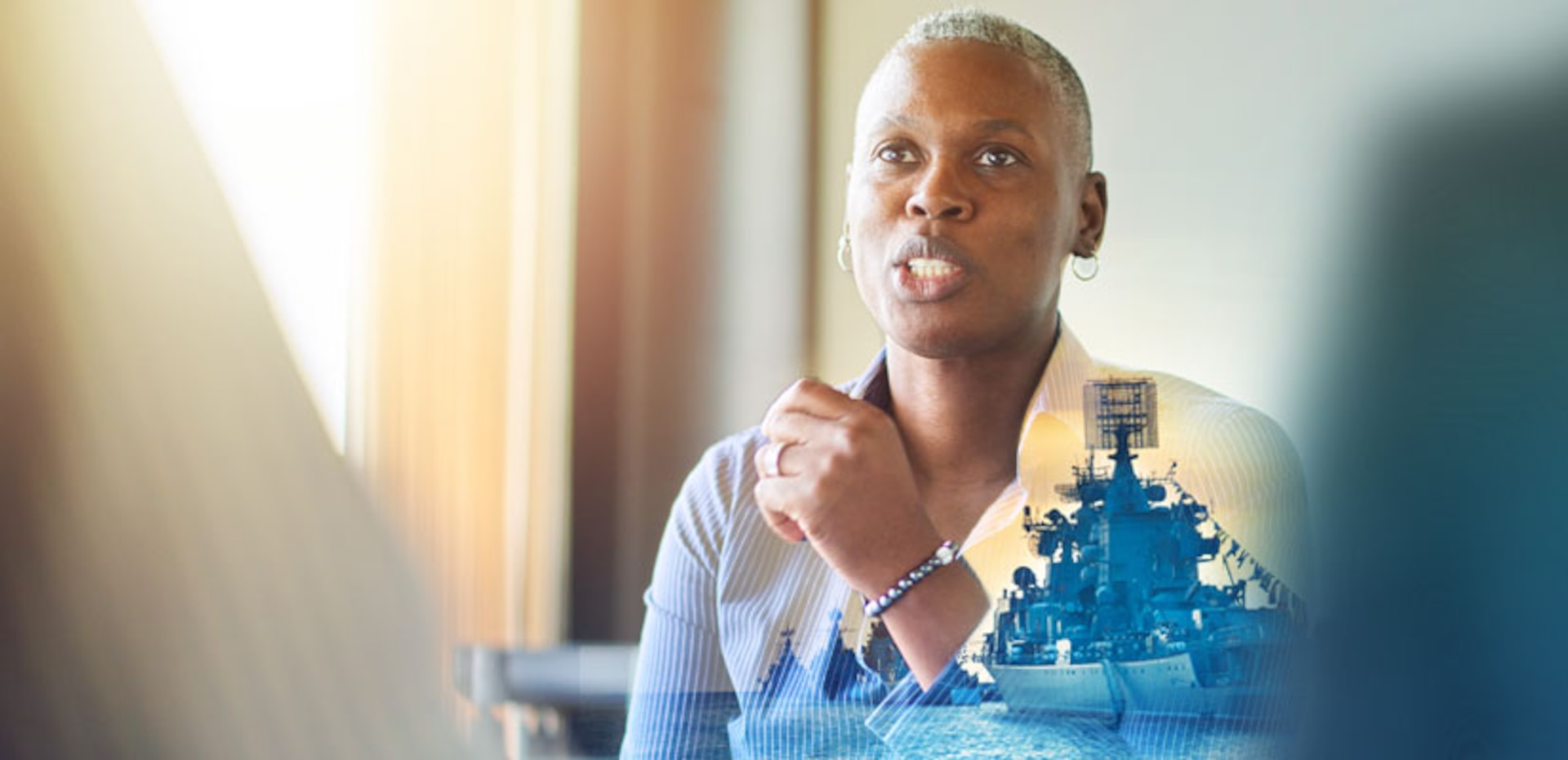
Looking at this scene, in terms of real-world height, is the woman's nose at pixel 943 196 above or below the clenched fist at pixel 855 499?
above

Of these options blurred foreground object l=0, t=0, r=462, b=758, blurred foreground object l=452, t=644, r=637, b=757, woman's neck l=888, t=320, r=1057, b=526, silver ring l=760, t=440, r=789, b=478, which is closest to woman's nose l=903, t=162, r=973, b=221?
woman's neck l=888, t=320, r=1057, b=526

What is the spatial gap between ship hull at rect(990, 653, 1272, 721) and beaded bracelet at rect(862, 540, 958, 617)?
0.09 m

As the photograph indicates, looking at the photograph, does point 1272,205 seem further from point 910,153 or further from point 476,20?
point 476,20

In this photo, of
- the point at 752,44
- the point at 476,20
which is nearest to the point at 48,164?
the point at 476,20

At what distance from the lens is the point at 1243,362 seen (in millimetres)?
1036

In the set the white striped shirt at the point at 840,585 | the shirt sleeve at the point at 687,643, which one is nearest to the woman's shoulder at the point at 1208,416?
the white striped shirt at the point at 840,585

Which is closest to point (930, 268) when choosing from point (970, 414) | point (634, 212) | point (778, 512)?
point (970, 414)

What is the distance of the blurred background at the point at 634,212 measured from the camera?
1048 millimetres

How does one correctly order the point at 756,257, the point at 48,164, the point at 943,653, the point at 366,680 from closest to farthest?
the point at 943,653 → the point at 756,257 → the point at 366,680 → the point at 48,164

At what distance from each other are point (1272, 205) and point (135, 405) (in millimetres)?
1107

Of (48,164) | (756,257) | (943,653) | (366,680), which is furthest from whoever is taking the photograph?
(48,164)

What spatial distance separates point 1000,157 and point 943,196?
0.16ft

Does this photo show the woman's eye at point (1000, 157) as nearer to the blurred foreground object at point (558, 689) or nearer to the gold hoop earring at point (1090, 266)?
the gold hoop earring at point (1090, 266)
